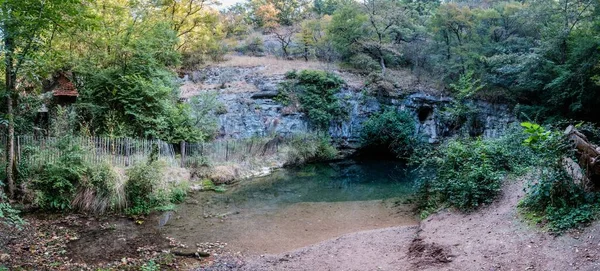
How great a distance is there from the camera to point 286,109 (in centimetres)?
2088

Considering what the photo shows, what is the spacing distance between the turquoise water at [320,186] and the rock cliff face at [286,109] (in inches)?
163

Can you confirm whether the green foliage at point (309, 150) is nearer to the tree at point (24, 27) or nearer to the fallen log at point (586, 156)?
A: the tree at point (24, 27)

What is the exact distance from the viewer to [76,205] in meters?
8.59

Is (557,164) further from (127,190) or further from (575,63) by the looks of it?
(575,63)

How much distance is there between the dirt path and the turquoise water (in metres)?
4.04

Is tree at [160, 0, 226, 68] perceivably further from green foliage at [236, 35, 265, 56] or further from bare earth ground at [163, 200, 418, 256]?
bare earth ground at [163, 200, 418, 256]

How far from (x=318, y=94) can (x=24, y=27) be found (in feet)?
54.7

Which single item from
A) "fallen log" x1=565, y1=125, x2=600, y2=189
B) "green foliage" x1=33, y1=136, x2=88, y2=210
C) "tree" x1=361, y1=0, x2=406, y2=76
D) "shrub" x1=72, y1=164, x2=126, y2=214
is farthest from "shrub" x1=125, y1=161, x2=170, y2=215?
"tree" x1=361, y1=0, x2=406, y2=76

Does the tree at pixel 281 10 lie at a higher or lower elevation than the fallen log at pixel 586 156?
higher

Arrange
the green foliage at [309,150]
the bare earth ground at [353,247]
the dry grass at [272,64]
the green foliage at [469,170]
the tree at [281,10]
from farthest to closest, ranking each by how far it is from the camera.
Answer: the tree at [281,10] < the dry grass at [272,64] < the green foliage at [309,150] < the green foliage at [469,170] < the bare earth ground at [353,247]

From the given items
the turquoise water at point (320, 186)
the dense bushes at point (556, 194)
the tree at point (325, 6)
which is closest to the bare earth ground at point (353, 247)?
the dense bushes at point (556, 194)

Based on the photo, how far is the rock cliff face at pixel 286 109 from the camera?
65.2 feet

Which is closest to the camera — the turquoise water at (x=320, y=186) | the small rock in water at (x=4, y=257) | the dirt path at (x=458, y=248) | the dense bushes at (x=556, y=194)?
the dirt path at (x=458, y=248)

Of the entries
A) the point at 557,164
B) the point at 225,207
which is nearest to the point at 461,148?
the point at 557,164
